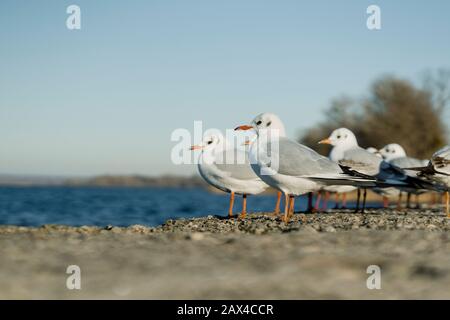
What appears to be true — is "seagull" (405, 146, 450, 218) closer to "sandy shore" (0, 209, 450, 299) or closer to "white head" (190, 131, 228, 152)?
"white head" (190, 131, 228, 152)

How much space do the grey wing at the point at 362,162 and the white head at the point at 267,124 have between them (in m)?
2.30

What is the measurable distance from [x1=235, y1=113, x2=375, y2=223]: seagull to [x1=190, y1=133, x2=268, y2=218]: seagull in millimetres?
1020

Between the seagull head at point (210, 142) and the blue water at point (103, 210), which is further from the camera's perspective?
the blue water at point (103, 210)

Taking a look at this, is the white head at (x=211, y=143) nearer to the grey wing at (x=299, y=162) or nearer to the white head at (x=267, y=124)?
the white head at (x=267, y=124)

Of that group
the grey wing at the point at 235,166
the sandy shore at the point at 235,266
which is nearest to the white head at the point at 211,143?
the grey wing at the point at 235,166

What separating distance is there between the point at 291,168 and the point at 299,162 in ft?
0.44

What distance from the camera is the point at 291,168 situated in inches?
314

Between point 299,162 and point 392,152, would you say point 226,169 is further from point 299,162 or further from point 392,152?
point 392,152

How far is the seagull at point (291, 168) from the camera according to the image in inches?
315

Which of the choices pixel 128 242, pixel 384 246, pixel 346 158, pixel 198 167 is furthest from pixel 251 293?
pixel 346 158

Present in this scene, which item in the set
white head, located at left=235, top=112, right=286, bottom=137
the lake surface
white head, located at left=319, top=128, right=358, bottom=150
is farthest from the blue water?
white head, located at left=235, top=112, right=286, bottom=137

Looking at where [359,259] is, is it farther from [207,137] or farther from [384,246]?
[207,137]
